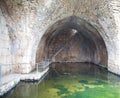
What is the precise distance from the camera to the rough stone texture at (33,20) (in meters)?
8.92

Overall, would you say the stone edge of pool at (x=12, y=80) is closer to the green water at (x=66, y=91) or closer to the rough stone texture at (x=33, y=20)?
the green water at (x=66, y=91)

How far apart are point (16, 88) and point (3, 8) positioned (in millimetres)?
3479

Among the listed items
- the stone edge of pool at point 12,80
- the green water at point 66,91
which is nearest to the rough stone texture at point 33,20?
the stone edge of pool at point 12,80

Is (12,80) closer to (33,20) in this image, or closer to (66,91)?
(66,91)

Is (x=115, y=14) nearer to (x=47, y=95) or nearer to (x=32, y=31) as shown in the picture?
(x=32, y=31)

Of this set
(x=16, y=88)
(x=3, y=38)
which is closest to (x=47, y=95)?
(x=16, y=88)

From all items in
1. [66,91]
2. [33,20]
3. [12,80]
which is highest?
[33,20]

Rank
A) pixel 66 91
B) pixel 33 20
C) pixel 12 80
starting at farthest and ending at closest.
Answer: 1. pixel 33 20
2. pixel 12 80
3. pixel 66 91

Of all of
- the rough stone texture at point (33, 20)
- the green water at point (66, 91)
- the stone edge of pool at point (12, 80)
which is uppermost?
the rough stone texture at point (33, 20)

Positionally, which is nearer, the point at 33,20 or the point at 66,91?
the point at 66,91

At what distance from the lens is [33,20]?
950cm

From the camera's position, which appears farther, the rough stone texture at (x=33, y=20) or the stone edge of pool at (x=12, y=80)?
the rough stone texture at (x=33, y=20)

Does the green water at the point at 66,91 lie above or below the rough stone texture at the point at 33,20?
below

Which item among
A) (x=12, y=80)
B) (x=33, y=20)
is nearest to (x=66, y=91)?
(x=12, y=80)
